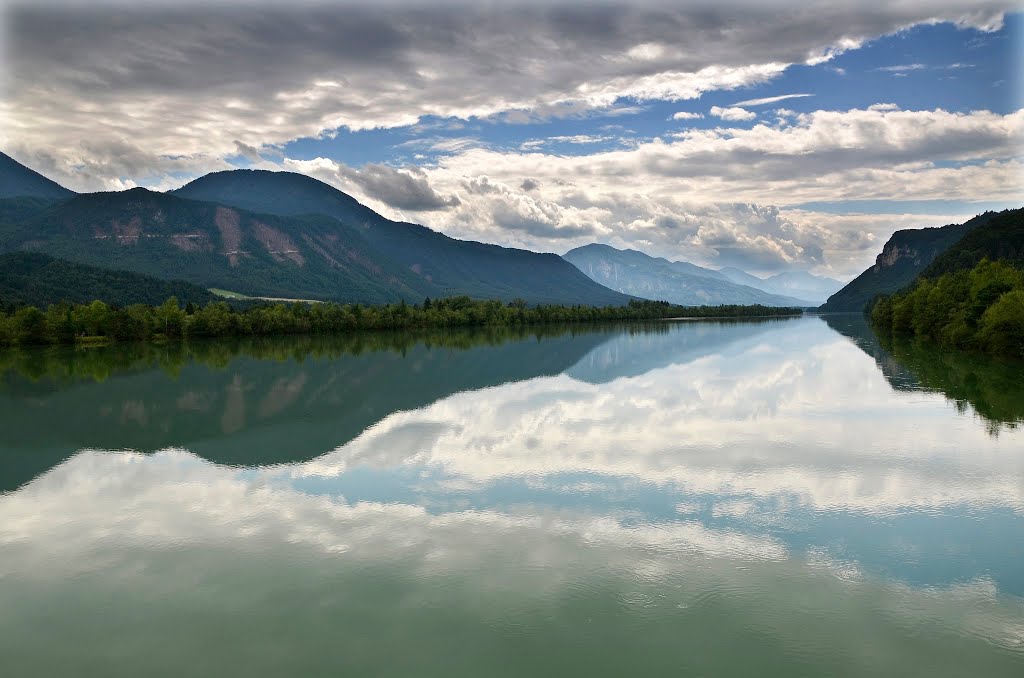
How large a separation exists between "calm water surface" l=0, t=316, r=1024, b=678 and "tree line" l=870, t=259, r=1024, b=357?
26177 mm

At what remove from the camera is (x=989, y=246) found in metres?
162

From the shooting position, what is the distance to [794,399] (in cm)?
4425

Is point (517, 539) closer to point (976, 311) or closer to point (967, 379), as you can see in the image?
point (967, 379)

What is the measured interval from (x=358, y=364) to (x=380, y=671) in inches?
2477

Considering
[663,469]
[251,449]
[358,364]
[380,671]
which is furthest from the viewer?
[358,364]

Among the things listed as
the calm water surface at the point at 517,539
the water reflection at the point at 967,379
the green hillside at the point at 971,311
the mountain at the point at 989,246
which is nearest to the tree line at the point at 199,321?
the calm water surface at the point at 517,539

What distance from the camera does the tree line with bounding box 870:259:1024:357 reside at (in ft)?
206

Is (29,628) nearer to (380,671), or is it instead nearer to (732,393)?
(380,671)

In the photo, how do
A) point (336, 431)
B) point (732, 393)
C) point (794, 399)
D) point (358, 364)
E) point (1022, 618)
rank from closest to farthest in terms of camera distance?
1. point (1022, 618)
2. point (336, 431)
3. point (794, 399)
4. point (732, 393)
5. point (358, 364)

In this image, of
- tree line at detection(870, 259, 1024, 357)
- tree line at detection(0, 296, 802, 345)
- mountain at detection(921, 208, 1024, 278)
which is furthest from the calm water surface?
mountain at detection(921, 208, 1024, 278)

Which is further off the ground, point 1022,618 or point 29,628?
point 1022,618

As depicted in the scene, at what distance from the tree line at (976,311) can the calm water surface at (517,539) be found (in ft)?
85.9

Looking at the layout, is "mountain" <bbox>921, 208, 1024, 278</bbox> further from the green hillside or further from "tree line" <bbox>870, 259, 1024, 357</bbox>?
"tree line" <bbox>870, 259, 1024, 357</bbox>

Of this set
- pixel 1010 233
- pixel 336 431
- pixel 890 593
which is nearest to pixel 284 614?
pixel 890 593
